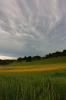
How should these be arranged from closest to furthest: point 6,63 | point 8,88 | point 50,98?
point 50,98, point 8,88, point 6,63

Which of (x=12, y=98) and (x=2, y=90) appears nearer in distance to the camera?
(x=12, y=98)

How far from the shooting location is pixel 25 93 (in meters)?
7.08

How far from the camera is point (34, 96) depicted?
6.83 m

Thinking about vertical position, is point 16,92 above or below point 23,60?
below

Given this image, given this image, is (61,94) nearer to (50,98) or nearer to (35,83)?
(50,98)

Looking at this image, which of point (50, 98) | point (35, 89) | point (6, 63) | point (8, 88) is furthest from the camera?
point (6, 63)

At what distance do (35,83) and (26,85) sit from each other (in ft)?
1.25

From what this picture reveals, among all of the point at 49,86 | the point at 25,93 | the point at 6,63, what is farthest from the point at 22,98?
the point at 6,63

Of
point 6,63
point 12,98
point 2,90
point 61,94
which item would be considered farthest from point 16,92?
point 6,63

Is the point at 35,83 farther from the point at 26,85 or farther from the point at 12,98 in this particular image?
the point at 12,98

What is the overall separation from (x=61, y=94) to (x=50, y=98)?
1.52 ft

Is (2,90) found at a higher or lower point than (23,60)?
lower

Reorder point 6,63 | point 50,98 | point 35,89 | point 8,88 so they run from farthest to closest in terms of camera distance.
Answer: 1. point 6,63
2. point 8,88
3. point 35,89
4. point 50,98

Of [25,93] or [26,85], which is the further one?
[26,85]
